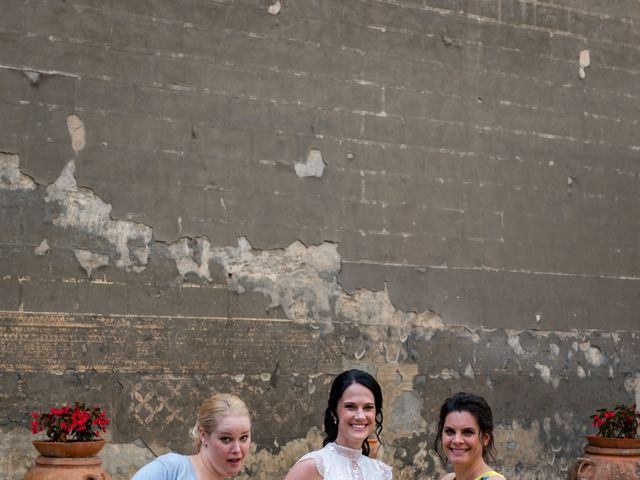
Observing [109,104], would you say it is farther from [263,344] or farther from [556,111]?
[556,111]

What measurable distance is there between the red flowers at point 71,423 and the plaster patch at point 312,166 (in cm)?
271

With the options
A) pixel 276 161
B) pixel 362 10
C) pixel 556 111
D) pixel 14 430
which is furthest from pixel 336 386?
pixel 556 111

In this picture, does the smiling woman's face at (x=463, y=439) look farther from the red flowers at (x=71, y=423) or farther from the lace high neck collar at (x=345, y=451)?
the red flowers at (x=71, y=423)

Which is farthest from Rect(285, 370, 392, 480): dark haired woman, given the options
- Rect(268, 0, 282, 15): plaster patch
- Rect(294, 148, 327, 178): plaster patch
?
Rect(268, 0, 282, 15): plaster patch

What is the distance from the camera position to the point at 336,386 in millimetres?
5180

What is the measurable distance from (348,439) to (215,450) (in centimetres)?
89

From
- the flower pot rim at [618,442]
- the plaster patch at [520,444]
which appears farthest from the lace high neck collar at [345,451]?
the plaster patch at [520,444]

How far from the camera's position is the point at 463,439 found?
4934 mm

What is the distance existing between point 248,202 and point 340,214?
0.84 metres

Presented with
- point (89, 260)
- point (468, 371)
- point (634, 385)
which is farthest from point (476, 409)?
point (634, 385)

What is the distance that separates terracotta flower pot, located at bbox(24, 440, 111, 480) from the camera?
8.05 metres

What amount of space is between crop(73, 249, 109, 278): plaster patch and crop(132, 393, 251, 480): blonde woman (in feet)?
16.0

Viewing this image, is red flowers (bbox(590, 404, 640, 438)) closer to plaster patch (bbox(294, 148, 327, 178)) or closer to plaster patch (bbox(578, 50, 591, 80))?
plaster patch (bbox(294, 148, 327, 178))

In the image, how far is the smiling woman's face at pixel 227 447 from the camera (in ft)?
14.1
